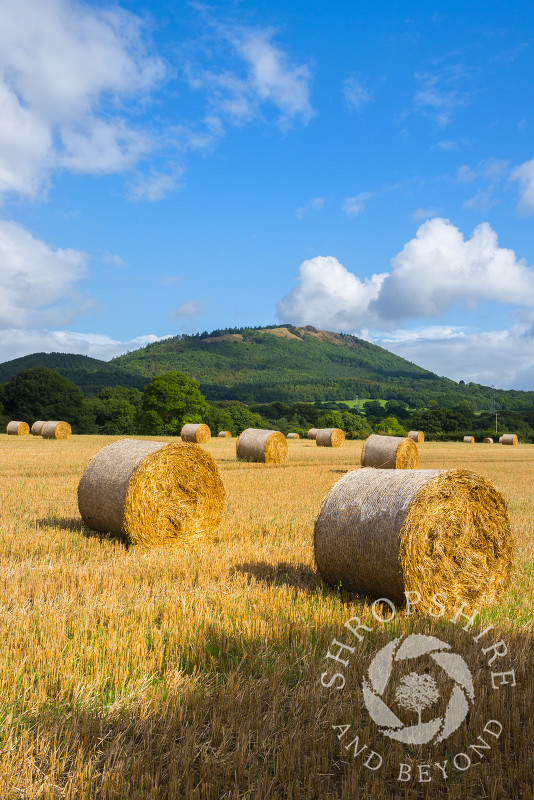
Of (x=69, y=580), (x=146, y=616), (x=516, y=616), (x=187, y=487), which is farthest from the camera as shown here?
(x=187, y=487)

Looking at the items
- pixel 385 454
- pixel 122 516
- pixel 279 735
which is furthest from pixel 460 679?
pixel 385 454

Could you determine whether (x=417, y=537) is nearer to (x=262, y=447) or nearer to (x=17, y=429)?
(x=262, y=447)

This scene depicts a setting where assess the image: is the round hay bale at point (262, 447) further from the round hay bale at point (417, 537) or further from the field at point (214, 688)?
the round hay bale at point (417, 537)

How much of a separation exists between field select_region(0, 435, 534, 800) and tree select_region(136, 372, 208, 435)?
45020 millimetres

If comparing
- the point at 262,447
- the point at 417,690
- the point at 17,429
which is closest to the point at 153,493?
the point at 417,690

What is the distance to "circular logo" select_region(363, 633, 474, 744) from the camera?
3617 mm

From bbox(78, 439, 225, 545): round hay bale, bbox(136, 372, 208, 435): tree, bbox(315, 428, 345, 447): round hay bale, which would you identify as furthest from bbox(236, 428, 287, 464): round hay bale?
bbox(136, 372, 208, 435): tree

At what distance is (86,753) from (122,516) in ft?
18.6

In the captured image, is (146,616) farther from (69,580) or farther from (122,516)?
(122,516)

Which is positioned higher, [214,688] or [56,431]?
[56,431]

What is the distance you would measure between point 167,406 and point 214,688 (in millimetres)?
49632

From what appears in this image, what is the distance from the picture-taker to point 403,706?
383cm

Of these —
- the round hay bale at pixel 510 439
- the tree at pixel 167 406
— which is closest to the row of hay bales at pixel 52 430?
the tree at pixel 167 406

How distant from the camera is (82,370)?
366 feet
